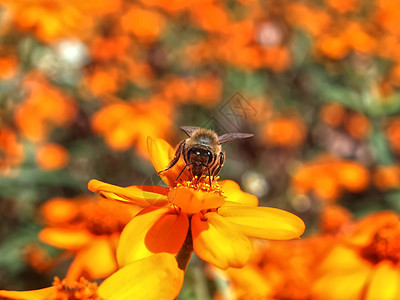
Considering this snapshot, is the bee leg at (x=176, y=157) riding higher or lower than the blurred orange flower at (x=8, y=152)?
higher

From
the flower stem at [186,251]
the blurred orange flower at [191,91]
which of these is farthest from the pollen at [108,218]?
the blurred orange flower at [191,91]

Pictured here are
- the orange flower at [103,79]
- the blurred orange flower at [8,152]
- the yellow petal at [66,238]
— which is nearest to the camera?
the yellow petal at [66,238]

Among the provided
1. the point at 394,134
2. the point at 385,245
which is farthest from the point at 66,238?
the point at 394,134

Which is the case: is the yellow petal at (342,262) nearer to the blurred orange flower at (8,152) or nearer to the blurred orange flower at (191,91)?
the blurred orange flower at (8,152)

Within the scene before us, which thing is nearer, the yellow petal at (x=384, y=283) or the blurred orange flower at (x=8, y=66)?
the yellow petal at (x=384, y=283)

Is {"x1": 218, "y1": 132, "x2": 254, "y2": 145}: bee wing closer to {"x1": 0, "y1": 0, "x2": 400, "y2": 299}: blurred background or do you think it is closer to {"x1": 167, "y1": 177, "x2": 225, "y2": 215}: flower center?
{"x1": 167, "y1": 177, "x2": 225, "y2": 215}: flower center

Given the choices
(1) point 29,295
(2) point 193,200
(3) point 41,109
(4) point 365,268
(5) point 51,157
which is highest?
(2) point 193,200

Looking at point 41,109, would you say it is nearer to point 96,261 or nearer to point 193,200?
point 96,261
